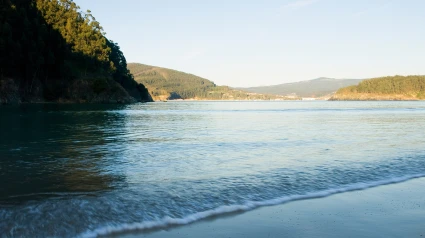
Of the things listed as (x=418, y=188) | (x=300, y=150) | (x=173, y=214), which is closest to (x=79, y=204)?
(x=173, y=214)

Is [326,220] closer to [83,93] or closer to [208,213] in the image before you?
[208,213]

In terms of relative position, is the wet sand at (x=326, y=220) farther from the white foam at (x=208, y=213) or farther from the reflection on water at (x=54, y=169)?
the reflection on water at (x=54, y=169)

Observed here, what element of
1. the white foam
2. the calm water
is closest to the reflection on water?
the calm water

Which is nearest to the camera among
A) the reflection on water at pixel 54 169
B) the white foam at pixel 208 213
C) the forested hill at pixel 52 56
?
the white foam at pixel 208 213

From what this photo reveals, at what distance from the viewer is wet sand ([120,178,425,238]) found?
587 cm

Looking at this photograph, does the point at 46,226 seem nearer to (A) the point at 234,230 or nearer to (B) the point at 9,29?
(A) the point at 234,230

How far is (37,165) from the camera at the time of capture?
11.2 meters

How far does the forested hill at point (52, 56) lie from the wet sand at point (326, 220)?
82.3 metres

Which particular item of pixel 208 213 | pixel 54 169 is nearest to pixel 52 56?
pixel 54 169

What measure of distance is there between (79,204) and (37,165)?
16.4 ft

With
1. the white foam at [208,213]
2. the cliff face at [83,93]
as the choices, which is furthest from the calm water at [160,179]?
the cliff face at [83,93]

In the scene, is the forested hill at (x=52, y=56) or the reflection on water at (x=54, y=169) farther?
the forested hill at (x=52, y=56)

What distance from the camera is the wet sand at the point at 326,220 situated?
587cm

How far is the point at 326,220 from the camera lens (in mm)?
6500
